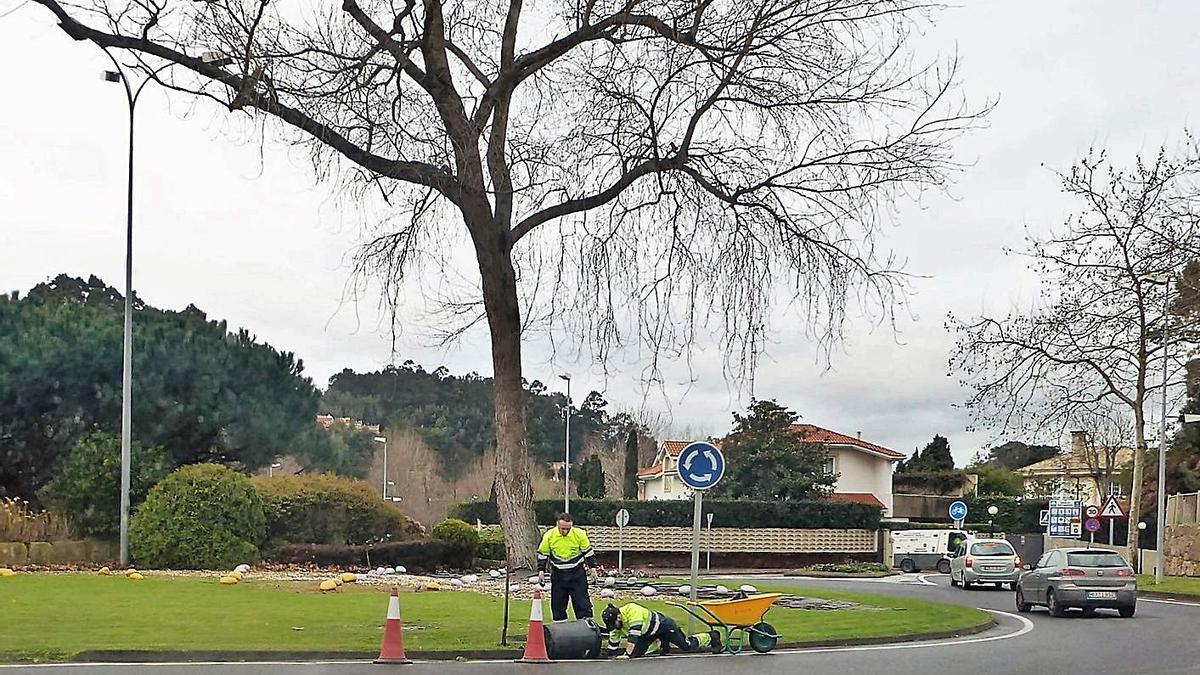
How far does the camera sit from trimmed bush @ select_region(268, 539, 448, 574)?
112 ft

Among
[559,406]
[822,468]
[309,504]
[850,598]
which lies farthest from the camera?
[559,406]

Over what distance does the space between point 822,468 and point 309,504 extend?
45.0 m

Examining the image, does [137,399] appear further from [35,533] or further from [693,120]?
[693,120]

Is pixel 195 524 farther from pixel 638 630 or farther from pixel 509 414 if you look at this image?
pixel 638 630

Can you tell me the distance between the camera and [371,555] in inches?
1362

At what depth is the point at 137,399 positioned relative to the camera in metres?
37.4

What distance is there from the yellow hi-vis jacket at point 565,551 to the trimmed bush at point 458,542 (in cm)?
1753

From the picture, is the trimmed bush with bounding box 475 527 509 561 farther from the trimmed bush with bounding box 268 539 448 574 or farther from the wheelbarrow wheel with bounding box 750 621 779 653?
the wheelbarrow wheel with bounding box 750 621 779 653

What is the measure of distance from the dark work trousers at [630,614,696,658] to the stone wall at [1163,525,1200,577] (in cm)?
4084

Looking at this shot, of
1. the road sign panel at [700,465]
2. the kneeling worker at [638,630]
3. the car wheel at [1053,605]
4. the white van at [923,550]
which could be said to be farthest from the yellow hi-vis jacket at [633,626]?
the white van at [923,550]

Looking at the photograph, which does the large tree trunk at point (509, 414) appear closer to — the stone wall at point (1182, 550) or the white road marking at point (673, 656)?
the white road marking at point (673, 656)

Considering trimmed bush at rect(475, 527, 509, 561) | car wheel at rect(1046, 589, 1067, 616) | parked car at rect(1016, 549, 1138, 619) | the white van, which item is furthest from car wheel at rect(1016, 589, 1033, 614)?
the white van

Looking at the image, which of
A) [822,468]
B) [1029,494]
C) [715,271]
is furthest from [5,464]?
[1029,494]

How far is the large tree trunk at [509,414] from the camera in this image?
24.9 meters
